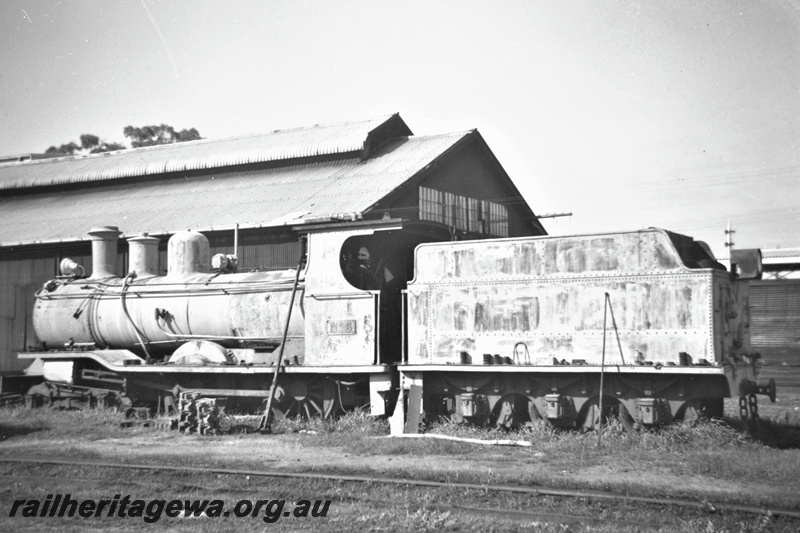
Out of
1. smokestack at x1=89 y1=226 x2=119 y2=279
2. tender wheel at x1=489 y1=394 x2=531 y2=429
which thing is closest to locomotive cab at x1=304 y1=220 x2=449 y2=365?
tender wheel at x1=489 y1=394 x2=531 y2=429

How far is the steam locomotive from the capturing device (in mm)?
12367

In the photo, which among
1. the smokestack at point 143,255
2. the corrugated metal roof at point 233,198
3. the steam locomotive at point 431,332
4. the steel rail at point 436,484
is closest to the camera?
the steel rail at point 436,484

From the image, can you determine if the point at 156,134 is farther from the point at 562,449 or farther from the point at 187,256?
the point at 562,449

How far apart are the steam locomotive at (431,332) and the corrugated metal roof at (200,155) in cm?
1052

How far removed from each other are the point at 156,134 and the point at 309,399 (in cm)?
4469

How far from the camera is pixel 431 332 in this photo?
14062 millimetres

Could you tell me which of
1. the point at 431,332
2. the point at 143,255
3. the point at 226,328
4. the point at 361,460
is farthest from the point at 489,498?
the point at 143,255

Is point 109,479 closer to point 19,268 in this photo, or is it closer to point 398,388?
point 398,388

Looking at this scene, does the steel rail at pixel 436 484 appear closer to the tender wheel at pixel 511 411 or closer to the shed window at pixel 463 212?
the tender wheel at pixel 511 411

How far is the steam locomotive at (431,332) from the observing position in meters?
12.4

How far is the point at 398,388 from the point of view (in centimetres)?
1455

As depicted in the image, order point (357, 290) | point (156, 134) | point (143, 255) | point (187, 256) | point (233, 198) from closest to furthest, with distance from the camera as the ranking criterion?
point (357, 290), point (187, 256), point (143, 255), point (233, 198), point (156, 134)

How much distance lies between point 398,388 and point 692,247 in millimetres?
5403

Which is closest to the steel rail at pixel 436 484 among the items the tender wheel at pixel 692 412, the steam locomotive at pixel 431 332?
the steam locomotive at pixel 431 332
